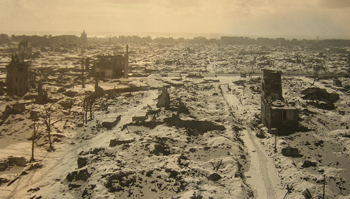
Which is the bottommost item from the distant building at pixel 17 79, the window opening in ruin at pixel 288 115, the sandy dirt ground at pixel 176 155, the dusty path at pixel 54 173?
the dusty path at pixel 54 173

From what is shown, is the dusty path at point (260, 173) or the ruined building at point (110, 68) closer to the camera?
the dusty path at point (260, 173)

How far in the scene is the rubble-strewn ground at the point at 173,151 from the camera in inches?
655

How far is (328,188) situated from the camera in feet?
53.1

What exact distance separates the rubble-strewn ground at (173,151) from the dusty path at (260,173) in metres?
0.06

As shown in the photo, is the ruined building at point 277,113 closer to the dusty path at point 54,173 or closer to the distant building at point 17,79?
the dusty path at point 54,173

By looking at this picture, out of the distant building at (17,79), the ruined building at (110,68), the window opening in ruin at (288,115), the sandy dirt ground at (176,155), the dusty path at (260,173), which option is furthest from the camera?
the ruined building at (110,68)

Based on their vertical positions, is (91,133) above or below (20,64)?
below

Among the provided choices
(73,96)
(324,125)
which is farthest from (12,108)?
(324,125)

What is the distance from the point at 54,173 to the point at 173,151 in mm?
8082

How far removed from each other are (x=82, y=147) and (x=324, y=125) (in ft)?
71.1

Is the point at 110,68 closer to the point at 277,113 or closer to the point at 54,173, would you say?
the point at 277,113

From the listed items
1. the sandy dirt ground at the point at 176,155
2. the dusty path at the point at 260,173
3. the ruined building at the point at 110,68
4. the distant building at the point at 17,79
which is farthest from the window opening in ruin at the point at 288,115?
the ruined building at the point at 110,68

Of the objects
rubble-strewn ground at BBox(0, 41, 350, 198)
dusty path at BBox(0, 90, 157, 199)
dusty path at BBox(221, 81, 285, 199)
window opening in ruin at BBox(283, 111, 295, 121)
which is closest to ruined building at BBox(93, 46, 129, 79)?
rubble-strewn ground at BBox(0, 41, 350, 198)

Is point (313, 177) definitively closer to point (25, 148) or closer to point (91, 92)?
point (25, 148)
